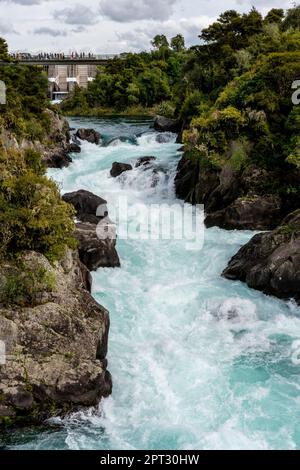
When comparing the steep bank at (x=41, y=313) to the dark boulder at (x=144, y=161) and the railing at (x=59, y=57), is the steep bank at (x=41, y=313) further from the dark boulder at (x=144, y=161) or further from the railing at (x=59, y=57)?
the railing at (x=59, y=57)

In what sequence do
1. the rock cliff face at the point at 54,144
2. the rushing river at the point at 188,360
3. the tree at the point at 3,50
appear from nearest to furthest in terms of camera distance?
the rushing river at the point at 188,360 → the rock cliff face at the point at 54,144 → the tree at the point at 3,50

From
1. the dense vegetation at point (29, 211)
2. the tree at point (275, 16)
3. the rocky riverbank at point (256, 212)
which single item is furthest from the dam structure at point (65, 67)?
the dense vegetation at point (29, 211)

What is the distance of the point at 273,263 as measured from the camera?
15.1 metres

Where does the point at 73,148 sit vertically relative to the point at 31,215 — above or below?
below

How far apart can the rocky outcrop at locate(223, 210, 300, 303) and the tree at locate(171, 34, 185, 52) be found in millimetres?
63537

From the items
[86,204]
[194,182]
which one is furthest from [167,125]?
[86,204]

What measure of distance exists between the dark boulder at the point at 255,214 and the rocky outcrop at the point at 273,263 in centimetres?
283

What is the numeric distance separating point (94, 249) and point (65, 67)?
69.9 meters

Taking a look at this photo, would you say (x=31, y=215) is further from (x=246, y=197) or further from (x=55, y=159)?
(x=55, y=159)

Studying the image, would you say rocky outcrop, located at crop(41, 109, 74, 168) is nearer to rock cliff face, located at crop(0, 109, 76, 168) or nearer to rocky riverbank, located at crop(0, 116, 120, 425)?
rock cliff face, located at crop(0, 109, 76, 168)

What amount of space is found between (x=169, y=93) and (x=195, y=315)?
49849mm

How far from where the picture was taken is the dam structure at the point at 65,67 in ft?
243

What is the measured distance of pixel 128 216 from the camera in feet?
72.5

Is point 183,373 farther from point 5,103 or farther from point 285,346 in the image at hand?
point 5,103
